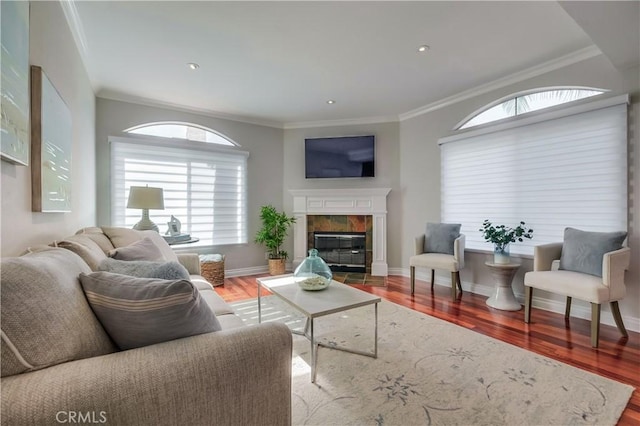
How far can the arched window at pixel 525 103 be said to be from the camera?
9.17ft

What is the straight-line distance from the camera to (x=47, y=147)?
1.49m

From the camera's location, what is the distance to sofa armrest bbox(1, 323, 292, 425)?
661mm

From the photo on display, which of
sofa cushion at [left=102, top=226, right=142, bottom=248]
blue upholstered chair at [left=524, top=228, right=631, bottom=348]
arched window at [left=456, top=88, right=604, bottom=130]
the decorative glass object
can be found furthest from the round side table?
sofa cushion at [left=102, top=226, right=142, bottom=248]

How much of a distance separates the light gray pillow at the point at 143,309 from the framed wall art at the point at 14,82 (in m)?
0.67

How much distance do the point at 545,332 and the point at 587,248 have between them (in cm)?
82

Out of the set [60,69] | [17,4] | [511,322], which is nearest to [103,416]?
[17,4]

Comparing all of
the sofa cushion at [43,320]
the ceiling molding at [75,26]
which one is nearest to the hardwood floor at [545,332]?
the sofa cushion at [43,320]

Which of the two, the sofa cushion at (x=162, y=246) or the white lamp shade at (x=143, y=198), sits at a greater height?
the white lamp shade at (x=143, y=198)

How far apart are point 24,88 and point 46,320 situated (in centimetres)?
111

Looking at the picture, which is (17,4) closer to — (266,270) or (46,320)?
(46,320)

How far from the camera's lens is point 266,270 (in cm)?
466

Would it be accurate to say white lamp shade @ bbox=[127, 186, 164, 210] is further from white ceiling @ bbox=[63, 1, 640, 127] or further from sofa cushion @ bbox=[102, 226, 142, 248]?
white ceiling @ bbox=[63, 1, 640, 127]

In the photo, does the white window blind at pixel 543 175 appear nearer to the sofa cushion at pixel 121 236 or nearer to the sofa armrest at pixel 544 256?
the sofa armrest at pixel 544 256

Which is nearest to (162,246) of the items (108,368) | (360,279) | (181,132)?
(108,368)
